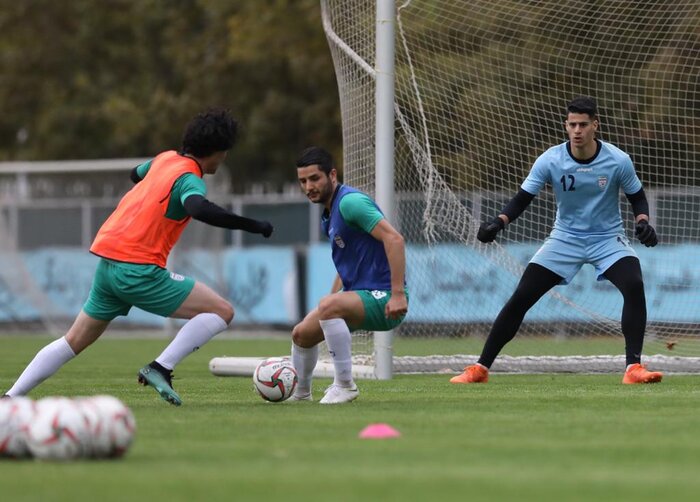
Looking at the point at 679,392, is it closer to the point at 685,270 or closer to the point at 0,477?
the point at 0,477

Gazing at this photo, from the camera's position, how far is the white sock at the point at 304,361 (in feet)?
28.8

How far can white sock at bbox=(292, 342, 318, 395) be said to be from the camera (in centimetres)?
877

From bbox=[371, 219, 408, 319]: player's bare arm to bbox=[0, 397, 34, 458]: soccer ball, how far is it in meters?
2.79

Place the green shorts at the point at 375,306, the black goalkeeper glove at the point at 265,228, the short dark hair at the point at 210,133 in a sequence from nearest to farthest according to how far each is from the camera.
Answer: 1. the black goalkeeper glove at the point at 265,228
2. the short dark hair at the point at 210,133
3. the green shorts at the point at 375,306

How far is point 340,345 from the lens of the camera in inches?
334

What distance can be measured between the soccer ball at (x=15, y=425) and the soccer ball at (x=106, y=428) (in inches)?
10.0

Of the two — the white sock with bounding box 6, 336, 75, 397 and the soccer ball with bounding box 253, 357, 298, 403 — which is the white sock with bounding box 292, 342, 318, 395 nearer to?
the soccer ball with bounding box 253, 357, 298, 403

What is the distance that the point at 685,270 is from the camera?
52.6ft

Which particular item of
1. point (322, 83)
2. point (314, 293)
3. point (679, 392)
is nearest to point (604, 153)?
point (679, 392)

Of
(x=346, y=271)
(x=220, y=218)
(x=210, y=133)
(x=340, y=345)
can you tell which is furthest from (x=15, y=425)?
(x=346, y=271)

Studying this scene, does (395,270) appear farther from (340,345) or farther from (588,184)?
(588,184)

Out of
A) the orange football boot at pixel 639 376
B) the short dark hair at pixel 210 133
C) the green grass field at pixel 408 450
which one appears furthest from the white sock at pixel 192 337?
the orange football boot at pixel 639 376

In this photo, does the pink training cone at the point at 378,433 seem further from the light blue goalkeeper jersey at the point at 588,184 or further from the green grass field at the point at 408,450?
the light blue goalkeeper jersey at the point at 588,184

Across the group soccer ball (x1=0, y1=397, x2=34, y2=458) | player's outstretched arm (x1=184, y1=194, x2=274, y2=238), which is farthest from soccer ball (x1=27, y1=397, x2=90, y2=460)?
player's outstretched arm (x1=184, y1=194, x2=274, y2=238)
